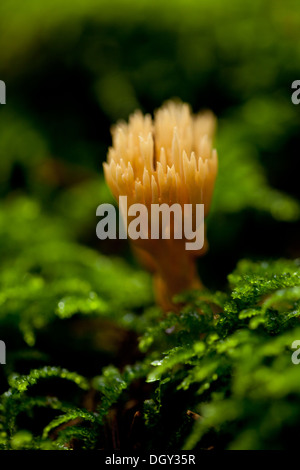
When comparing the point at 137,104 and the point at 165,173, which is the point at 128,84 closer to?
the point at 137,104

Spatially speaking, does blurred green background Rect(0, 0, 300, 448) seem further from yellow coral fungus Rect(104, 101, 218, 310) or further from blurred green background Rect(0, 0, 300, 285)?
yellow coral fungus Rect(104, 101, 218, 310)

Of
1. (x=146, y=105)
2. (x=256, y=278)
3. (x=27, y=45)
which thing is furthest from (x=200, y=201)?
(x=27, y=45)

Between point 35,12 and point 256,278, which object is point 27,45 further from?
point 256,278

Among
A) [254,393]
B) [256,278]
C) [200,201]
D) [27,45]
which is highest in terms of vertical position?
[27,45]

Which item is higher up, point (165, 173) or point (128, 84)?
point (128, 84)

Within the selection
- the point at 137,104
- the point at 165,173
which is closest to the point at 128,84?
the point at 137,104

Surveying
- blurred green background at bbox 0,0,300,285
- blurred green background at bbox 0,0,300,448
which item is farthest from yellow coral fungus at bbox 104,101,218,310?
blurred green background at bbox 0,0,300,285

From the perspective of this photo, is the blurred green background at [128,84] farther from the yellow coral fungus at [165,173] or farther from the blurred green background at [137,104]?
the yellow coral fungus at [165,173]
